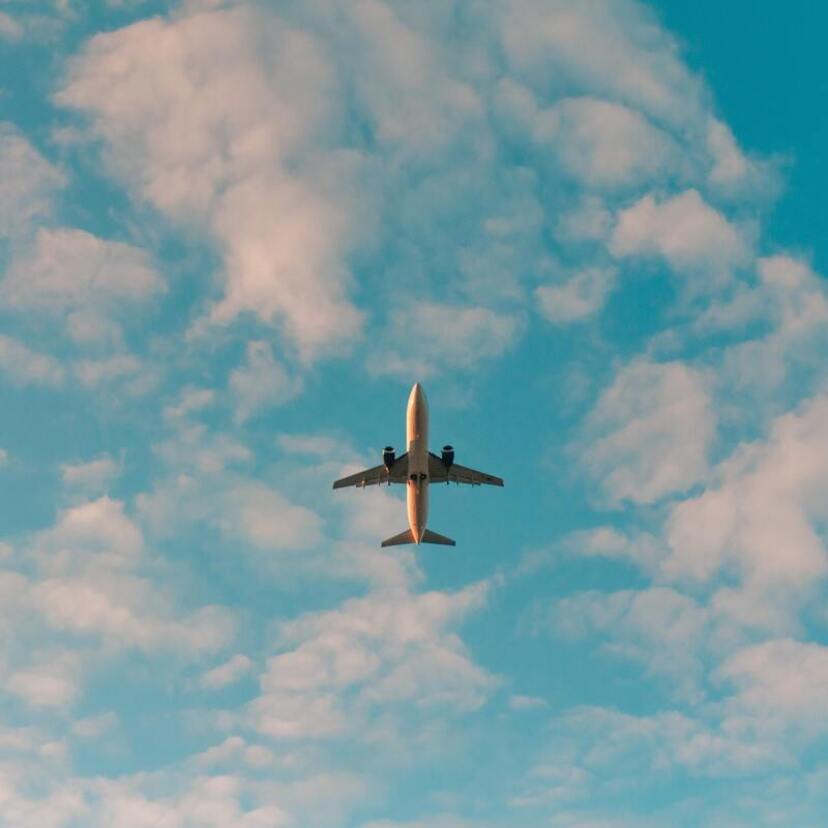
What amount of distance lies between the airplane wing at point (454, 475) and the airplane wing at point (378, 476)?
320 centimetres

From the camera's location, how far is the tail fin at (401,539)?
14138 cm

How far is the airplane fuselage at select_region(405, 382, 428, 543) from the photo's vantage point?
4779 inches

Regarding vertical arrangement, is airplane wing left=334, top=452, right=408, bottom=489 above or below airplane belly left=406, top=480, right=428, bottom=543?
above

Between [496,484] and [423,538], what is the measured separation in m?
11.2

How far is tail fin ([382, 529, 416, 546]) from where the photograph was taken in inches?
5566

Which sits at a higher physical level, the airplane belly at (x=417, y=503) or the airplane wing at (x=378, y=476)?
the airplane wing at (x=378, y=476)

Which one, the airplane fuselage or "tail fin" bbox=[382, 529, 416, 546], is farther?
"tail fin" bbox=[382, 529, 416, 546]

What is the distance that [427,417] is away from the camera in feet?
403

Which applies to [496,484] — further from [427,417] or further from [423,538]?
[427,417]

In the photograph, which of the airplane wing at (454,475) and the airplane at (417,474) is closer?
the airplane at (417,474)

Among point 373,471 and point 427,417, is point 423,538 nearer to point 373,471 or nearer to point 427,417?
point 373,471

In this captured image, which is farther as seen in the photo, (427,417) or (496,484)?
(496,484)

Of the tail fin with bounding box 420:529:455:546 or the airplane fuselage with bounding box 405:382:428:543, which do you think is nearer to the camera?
the airplane fuselage with bounding box 405:382:428:543

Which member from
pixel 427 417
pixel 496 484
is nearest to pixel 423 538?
pixel 496 484
